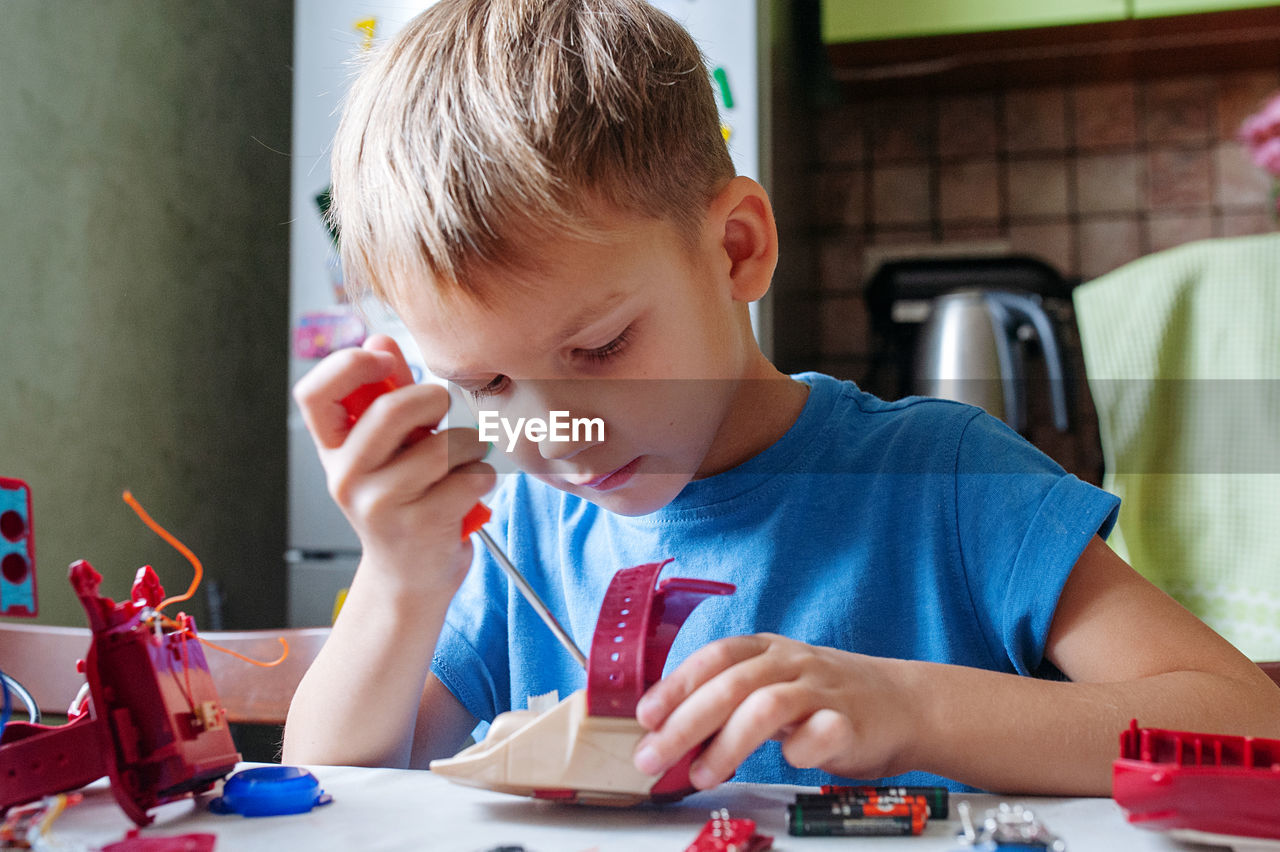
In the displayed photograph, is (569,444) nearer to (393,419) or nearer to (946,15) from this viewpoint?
(393,419)

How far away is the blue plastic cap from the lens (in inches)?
18.4

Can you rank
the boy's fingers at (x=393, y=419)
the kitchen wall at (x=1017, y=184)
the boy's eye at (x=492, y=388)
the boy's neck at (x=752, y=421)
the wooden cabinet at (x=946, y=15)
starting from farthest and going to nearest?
the kitchen wall at (x=1017, y=184), the wooden cabinet at (x=946, y=15), the boy's neck at (x=752, y=421), the boy's eye at (x=492, y=388), the boy's fingers at (x=393, y=419)

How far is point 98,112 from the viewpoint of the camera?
160 cm

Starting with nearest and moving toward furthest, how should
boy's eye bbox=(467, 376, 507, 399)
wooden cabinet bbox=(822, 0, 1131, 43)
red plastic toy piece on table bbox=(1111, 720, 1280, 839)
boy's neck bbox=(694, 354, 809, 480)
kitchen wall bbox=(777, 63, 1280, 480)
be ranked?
red plastic toy piece on table bbox=(1111, 720, 1280, 839)
boy's eye bbox=(467, 376, 507, 399)
boy's neck bbox=(694, 354, 809, 480)
wooden cabinet bbox=(822, 0, 1131, 43)
kitchen wall bbox=(777, 63, 1280, 480)

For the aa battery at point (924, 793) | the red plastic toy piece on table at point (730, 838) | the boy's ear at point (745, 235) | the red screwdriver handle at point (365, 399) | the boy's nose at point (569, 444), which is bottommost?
the red plastic toy piece on table at point (730, 838)

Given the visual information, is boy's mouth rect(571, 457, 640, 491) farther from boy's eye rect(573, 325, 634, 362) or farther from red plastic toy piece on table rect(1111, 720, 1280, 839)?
red plastic toy piece on table rect(1111, 720, 1280, 839)

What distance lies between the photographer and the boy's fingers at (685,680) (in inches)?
17.6

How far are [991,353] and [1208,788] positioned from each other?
136cm

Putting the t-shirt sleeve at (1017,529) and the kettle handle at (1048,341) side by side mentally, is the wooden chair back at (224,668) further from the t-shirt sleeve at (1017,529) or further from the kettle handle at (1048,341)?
the kettle handle at (1048,341)

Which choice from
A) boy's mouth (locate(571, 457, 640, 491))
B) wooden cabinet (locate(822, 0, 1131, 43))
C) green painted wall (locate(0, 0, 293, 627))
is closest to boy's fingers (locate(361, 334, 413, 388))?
boy's mouth (locate(571, 457, 640, 491))

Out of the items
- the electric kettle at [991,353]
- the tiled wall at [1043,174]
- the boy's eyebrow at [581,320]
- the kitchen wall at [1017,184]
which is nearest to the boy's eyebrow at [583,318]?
the boy's eyebrow at [581,320]

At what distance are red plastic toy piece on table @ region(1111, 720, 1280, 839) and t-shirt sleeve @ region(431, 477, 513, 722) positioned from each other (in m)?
0.48

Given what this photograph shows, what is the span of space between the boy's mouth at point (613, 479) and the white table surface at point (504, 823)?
0.65ft

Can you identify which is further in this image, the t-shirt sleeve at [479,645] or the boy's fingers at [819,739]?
the t-shirt sleeve at [479,645]
